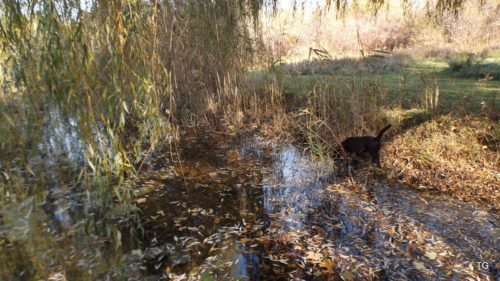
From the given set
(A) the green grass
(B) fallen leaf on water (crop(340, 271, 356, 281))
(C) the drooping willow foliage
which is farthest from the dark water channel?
(A) the green grass

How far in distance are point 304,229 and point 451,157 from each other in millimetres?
1974

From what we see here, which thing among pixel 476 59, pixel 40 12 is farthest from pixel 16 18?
pixel 476 59

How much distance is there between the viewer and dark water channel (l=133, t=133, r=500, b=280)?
2193mm

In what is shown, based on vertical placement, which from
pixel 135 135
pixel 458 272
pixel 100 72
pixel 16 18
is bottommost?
pixel 458 272

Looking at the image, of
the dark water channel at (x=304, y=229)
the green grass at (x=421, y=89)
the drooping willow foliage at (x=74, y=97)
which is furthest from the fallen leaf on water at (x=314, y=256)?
the green grass at (x=421, y=89)

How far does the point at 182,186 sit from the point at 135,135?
196 cm

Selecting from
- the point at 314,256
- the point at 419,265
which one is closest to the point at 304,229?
the point at 314,256

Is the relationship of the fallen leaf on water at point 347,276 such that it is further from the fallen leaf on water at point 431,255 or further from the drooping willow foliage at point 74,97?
the drooping willow foliage at point 74,97

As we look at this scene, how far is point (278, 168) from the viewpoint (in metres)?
4.06

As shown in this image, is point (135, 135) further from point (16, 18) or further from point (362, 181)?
point (362, 181)

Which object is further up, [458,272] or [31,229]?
[31,229]

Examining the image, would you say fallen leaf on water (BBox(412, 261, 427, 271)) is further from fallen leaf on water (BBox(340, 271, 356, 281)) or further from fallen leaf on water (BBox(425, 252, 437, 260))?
fallen leaf on water (BBox(340, 271, 356, 281))

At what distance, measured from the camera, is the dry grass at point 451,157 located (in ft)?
10.5

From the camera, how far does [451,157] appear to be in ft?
11.5
